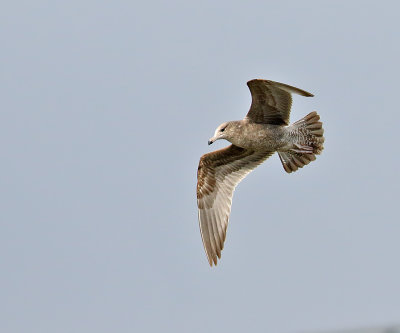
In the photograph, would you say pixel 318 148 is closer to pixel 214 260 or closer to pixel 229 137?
pixel 229 137

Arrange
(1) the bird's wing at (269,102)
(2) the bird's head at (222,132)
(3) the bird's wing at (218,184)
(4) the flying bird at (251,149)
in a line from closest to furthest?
(1) the bird's wing at (269,102) < (4) the flying bird at (251,149) < (2) the bird's head at (222,132) < (3) the bird's wing at (218,184)

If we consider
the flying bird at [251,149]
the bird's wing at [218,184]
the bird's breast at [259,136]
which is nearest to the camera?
the flying bird at [251,149]

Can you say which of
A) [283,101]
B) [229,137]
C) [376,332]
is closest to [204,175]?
[229,137]

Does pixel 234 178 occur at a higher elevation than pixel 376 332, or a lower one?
higher

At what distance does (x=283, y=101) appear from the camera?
9.13 meters

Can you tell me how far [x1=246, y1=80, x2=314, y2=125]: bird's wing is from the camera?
28.4 ft

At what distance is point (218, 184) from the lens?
34.3 feet

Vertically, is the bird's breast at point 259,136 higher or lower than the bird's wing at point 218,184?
higher

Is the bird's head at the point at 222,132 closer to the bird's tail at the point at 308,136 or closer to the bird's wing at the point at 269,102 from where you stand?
the bird's wing at the point at 269,102

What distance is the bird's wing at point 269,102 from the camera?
865 centimetres

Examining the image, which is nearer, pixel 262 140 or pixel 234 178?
pixel 262 140

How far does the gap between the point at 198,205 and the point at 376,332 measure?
236 inches

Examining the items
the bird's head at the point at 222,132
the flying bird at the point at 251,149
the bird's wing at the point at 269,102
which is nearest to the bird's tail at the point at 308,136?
the flying bird at the point at 251,149

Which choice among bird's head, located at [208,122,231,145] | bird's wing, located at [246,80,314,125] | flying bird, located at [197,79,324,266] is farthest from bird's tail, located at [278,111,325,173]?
bird's head, located at [208,122,231,145]
